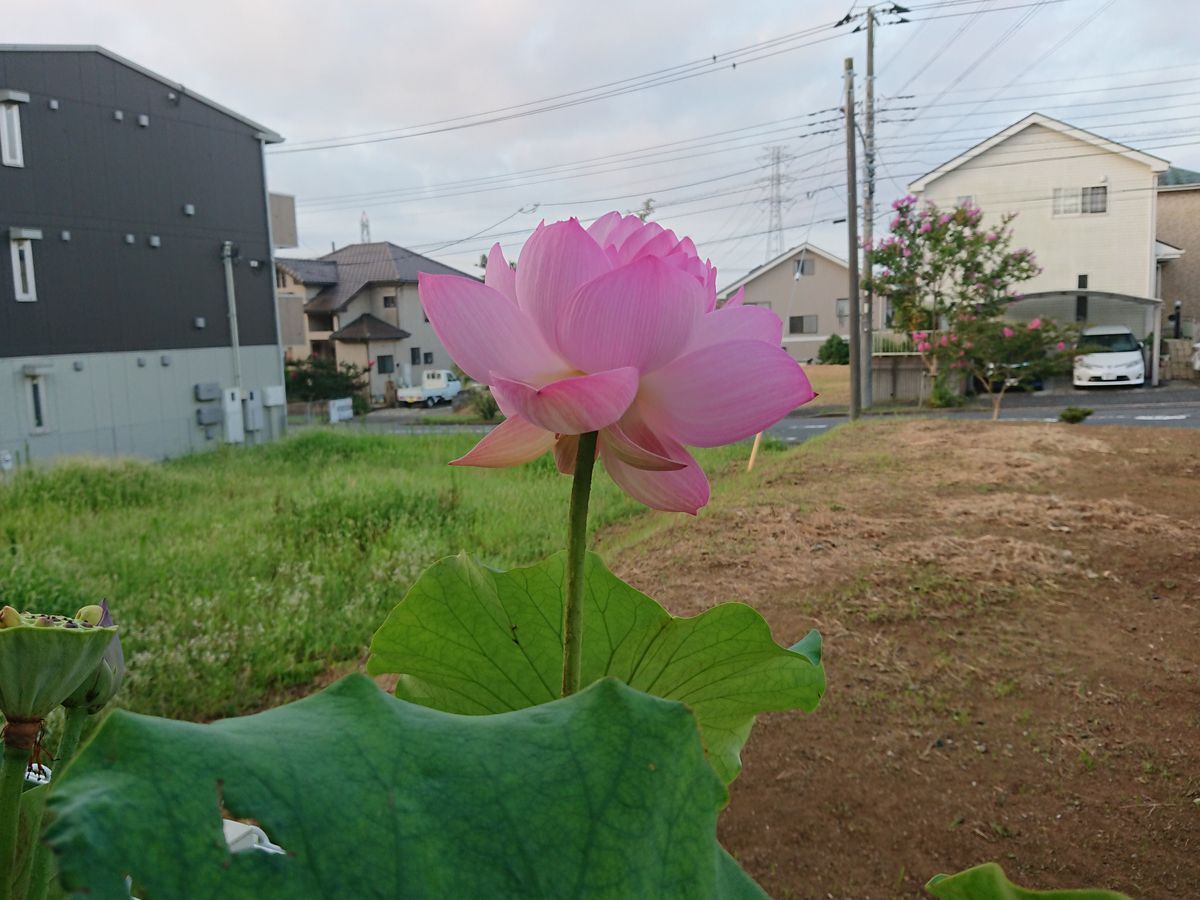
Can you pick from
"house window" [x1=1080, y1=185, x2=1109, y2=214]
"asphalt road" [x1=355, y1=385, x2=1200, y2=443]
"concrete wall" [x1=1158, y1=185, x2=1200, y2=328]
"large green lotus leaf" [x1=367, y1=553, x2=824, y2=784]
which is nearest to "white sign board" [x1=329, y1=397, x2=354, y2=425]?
"asphalt road" [x1=355, y1=385, x2=1200, y2=443]

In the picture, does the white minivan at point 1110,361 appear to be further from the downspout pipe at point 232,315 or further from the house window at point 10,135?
the house window at point 10,135

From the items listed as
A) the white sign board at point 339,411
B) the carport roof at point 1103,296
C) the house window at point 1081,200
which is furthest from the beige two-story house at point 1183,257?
the white sign board at point 339,411

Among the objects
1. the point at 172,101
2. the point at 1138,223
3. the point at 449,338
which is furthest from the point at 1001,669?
the point at 1138,223

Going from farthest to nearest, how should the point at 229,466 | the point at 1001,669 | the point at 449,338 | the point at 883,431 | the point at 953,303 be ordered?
1. the point at 953,303
2. the point at 229,466
3. the point at 883,431
4. the point at 1001,669
5. the point at 449,338

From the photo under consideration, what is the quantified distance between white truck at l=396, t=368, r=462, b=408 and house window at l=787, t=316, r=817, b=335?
23.8 ft

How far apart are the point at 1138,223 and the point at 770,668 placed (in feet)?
51.9

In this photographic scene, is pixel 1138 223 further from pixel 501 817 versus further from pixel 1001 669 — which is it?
pixel 501 817

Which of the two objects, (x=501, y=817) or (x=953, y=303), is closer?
(x=501, y=817)

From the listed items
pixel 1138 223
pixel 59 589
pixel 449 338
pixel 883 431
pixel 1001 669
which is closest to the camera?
pixel 449 338

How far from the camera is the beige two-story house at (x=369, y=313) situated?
62.8ft

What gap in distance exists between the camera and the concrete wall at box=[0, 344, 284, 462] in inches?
334

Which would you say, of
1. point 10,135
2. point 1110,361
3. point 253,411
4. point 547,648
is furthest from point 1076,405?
point 547,648

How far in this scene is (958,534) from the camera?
3.62 m

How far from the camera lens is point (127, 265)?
9523mm
